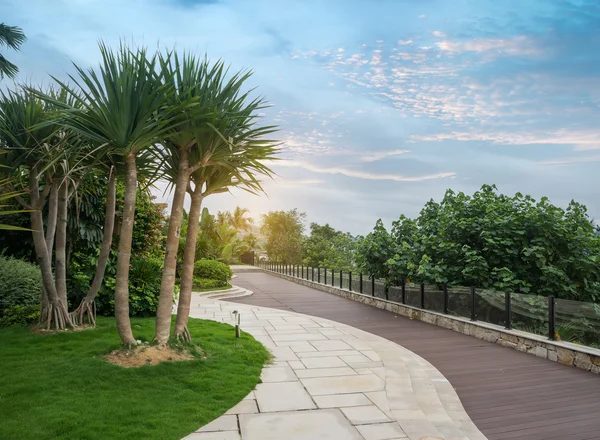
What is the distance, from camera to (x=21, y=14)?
802 inches

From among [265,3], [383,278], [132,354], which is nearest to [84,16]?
[265,3]

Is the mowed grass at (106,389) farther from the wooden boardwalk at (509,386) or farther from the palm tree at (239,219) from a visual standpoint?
the palm tree at (239,219)

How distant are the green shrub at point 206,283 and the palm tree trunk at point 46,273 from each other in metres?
11.3

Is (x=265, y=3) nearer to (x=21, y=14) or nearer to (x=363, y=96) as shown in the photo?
(x=363, y=96)

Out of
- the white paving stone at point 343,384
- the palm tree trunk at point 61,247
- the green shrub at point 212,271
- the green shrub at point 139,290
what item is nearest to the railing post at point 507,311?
the white paving stone at point 343,384

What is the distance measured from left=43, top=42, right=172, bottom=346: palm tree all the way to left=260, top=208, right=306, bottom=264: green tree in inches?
1432

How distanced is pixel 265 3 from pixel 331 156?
1336 cm

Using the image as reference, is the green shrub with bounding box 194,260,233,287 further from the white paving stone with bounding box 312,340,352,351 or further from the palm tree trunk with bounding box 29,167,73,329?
the white paving stone with bounding box 312,340,352,351

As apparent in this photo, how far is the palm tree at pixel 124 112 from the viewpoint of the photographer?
18.5ft

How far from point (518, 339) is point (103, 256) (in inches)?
292

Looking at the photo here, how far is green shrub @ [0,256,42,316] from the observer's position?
9.74 m

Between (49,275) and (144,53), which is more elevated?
(144,53)

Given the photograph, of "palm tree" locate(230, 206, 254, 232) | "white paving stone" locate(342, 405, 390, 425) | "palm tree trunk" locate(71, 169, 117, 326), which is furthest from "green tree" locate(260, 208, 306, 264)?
"white paving stone" locate(342, 405, 390, 425)

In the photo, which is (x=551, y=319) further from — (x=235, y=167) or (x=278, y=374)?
(x=235, y=167)
